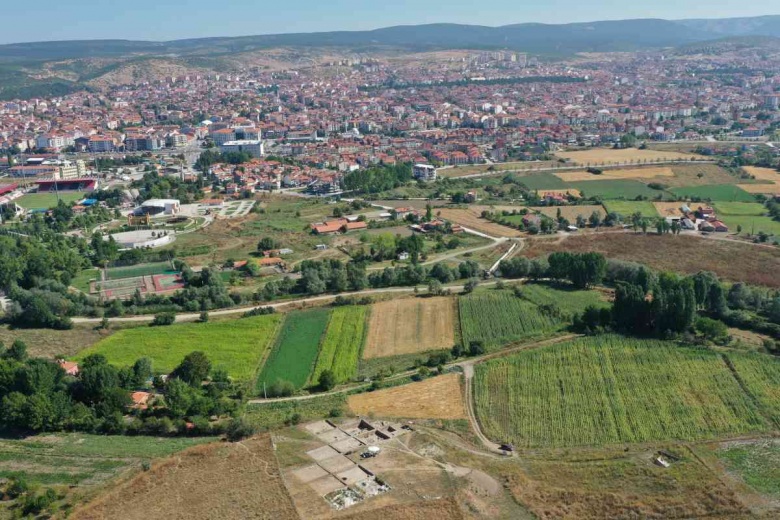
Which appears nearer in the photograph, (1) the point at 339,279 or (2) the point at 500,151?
(1) the point at 339,279

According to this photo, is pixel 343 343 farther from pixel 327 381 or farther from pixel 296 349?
pixel 327 381

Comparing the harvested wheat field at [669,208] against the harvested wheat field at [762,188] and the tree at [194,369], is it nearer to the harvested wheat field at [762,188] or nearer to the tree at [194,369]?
the harvested wheat field at [762,188]

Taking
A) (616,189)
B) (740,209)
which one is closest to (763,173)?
(616,189)

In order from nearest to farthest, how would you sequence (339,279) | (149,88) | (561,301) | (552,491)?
(552,491) < (561,301) < (339,279) < (149,88)

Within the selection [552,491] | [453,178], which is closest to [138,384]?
[552,491]

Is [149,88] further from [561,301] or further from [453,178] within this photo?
[561,301]

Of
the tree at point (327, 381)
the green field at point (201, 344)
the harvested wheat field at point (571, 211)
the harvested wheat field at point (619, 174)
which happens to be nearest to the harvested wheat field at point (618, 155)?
the harvested wheat field at point (619, 174)

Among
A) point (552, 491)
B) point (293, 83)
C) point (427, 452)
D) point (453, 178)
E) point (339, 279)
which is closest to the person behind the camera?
point (552, 491)
